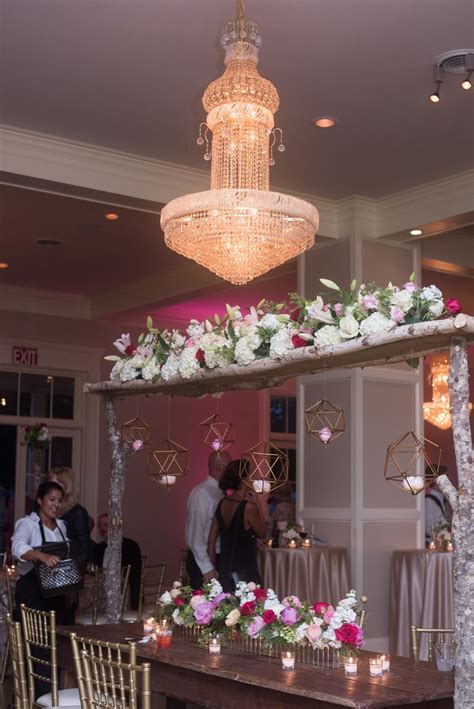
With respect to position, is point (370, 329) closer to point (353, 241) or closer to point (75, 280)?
point (353, 241)

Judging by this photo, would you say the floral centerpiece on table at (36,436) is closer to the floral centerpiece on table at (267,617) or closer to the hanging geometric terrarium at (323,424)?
the hanging geometric terrarium at (323,424)

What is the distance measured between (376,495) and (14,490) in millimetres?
5577

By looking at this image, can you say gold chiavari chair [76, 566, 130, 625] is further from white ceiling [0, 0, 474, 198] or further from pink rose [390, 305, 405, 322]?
A: pink rose [390, 305, 405, 322]

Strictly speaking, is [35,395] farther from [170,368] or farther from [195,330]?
[195,330]

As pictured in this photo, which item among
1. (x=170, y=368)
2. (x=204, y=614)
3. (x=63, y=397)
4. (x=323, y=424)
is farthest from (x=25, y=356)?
(x=204, y=614)

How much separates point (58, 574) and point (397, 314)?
3031mm

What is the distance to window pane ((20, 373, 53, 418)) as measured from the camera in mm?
12562

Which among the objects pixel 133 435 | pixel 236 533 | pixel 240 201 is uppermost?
pixel 240 201

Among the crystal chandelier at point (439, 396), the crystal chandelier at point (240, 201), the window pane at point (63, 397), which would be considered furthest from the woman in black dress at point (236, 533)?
the crystal chandelier at point (439, 396)

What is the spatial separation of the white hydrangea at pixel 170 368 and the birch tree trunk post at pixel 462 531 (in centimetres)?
179

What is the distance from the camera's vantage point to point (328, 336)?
13.9 feet

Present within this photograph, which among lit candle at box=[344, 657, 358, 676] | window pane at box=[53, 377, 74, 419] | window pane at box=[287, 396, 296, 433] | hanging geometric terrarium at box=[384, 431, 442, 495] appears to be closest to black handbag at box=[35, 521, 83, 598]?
hanging geometric terrarium at box=[384, 431, 442, 495]

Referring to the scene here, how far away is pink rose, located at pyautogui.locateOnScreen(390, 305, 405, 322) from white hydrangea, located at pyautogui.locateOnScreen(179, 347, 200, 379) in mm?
1342

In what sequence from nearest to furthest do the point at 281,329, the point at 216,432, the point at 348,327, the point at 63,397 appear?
the point at 348,327 < the point at 281,329 < the point at 216,432 < the point at 63,397
